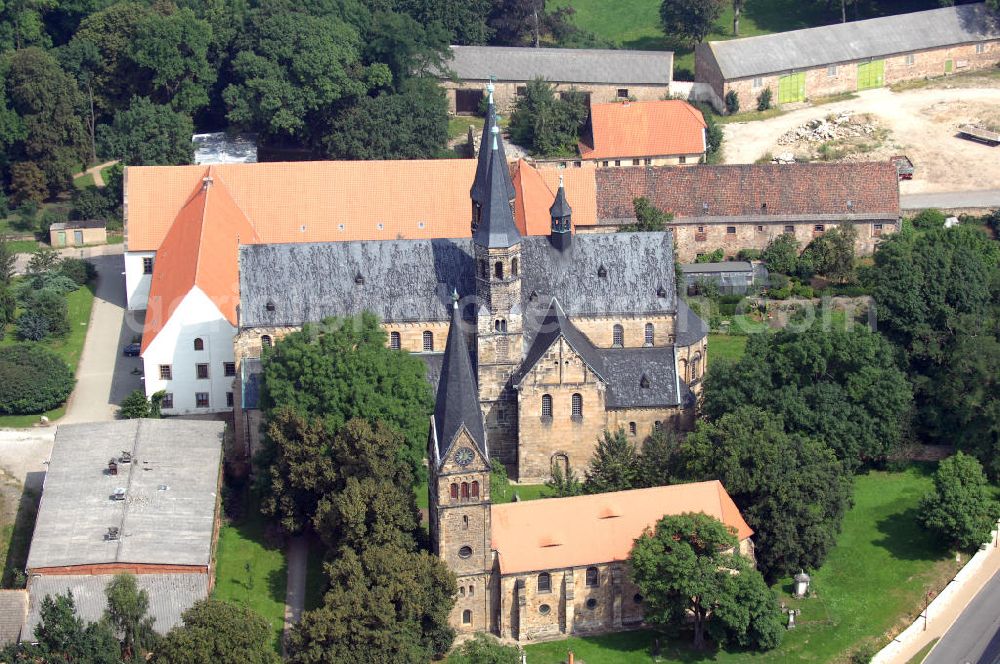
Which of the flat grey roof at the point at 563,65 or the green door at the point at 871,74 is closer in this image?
the flat grey roof at the point at 563,65

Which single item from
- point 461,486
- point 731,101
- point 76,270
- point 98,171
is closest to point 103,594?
point 461,486

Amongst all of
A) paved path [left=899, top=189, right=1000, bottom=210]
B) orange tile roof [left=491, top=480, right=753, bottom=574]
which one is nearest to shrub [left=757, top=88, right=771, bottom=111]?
paved path [left=899, top=189, right=1000, bottom=210]

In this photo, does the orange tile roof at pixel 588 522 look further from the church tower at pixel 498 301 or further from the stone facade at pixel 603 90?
the stone facade at pixel 603 90

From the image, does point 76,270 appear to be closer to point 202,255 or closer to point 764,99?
point 202,255

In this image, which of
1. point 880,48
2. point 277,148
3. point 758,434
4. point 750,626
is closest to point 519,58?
point 277,148

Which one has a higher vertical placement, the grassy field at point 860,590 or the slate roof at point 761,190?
the slate roof at point 761,190

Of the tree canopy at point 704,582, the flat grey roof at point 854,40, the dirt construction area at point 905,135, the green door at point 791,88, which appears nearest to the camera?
the tree canopy at point 704,582

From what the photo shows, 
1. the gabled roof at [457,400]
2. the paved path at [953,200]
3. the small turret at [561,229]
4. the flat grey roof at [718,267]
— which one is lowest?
the gabled roof at [457,400]

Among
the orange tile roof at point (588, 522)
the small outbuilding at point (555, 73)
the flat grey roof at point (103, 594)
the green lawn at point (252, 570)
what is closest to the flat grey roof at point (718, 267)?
the small outbuilding at point (555, 73)
